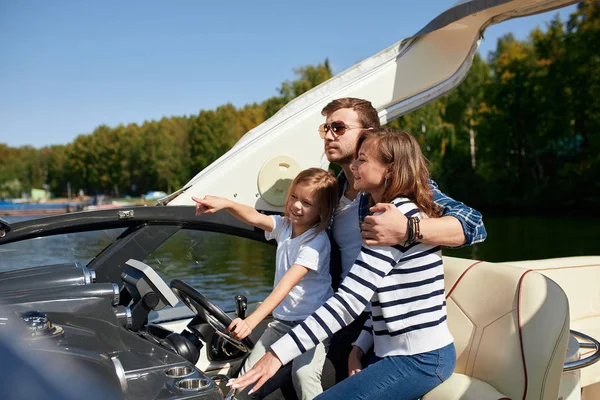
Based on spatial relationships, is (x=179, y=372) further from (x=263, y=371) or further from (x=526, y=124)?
(x=526, y=124)

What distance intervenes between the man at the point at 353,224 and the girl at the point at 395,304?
0.04 m

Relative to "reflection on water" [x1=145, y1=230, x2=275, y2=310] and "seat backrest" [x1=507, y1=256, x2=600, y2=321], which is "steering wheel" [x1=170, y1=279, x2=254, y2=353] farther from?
"seat backrest" [x1=507, y1=256, x2=600, y2=321]

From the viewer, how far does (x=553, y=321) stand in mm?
2006

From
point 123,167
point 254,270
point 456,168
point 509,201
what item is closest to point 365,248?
point 254,270

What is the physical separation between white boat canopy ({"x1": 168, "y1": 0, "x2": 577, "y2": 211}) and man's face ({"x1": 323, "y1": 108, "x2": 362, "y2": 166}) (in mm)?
572

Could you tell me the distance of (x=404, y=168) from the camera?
68.2 inches

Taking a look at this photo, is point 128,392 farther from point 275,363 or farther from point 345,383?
point 345,383

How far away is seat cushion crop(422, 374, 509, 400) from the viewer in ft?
6.50

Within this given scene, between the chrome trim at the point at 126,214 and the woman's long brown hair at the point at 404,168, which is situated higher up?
the woman's long brown hair at the point at 404,168

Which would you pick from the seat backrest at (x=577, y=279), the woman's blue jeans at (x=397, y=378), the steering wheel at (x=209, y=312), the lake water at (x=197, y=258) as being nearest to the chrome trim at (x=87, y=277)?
the steering wheel at (x=209, y=312)

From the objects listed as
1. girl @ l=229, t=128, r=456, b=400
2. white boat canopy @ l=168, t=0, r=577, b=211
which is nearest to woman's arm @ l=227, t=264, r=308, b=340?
girl @ l=229, t=128, r=456, b=400

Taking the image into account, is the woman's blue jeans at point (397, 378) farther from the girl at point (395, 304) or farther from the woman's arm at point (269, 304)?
the woman's arm at point (269, 304)

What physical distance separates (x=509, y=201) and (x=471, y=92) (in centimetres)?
1085

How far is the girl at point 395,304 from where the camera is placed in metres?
1.66
